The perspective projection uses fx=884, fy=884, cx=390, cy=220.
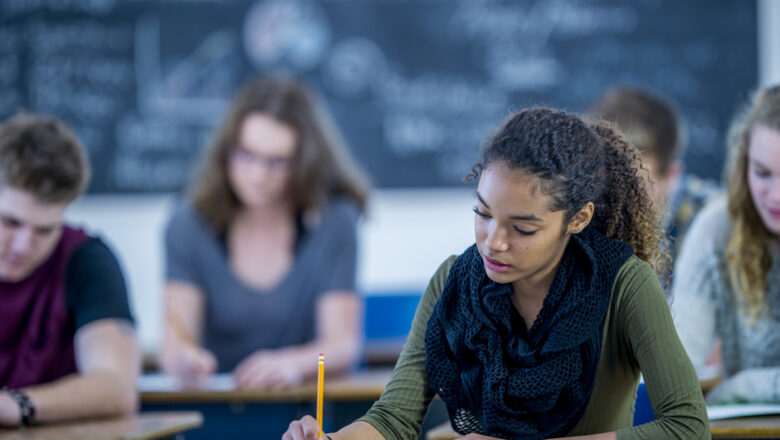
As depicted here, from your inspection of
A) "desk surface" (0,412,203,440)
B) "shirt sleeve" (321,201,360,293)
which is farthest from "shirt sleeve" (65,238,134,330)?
"shirt sleeve" (321,201,360,293)

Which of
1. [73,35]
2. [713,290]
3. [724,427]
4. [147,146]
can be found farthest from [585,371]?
[73,35]

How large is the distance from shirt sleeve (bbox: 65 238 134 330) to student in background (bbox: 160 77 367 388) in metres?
0.62

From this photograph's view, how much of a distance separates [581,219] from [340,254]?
1577 millimetres

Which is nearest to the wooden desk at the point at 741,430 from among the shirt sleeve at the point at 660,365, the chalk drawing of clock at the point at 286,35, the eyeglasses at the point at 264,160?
the shirt sleeve at the point at 660,365

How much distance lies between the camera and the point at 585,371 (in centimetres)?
126

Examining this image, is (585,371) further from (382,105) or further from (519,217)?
(382,105)

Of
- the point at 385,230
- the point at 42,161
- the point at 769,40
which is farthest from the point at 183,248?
the point at 769,40

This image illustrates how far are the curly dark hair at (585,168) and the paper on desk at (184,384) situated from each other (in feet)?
3.86

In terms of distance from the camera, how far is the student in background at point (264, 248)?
2.70 metres

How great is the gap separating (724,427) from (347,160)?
1736mm

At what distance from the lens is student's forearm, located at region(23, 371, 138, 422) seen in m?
1.78

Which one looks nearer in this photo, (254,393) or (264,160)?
(254,393)

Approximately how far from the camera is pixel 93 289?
2.02m

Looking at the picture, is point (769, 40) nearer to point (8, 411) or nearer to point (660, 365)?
point (660, 365)
